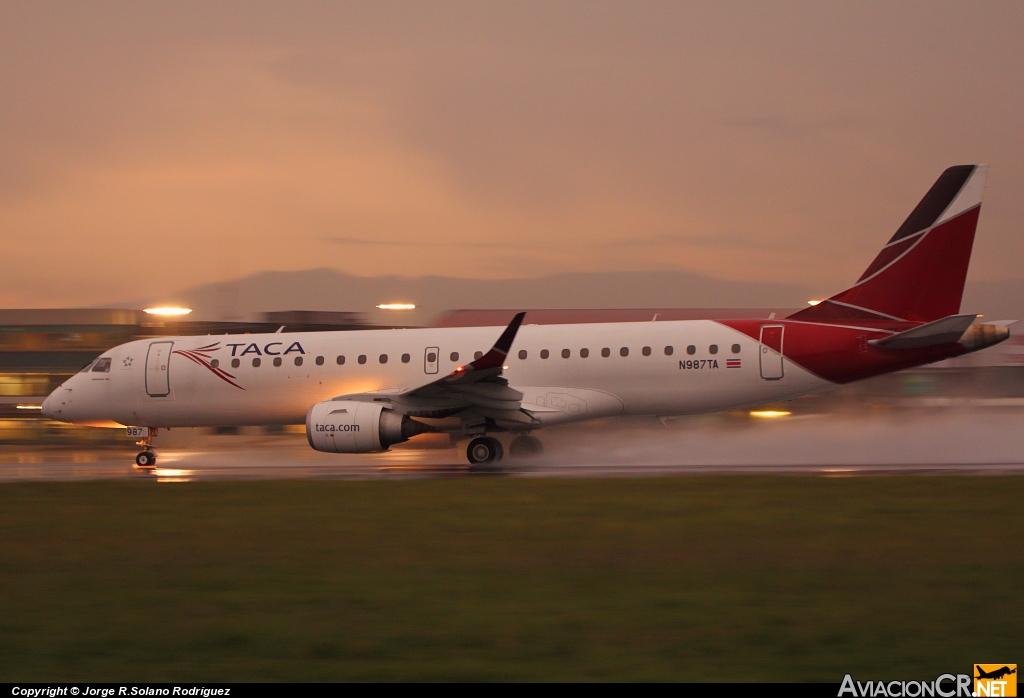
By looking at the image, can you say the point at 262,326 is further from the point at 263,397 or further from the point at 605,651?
the point at 605,651

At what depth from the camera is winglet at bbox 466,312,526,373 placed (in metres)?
18.6

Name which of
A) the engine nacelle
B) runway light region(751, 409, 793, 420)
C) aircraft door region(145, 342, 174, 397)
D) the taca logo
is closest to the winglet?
the engine nacelle

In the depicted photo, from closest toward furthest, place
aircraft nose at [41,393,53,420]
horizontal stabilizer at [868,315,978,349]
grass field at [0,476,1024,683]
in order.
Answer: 1. grass field at [0,476,1024,683]
2. horizontal stabilizer at [868,315,978,349]
3. aircraft nose at [41,393,53,420]

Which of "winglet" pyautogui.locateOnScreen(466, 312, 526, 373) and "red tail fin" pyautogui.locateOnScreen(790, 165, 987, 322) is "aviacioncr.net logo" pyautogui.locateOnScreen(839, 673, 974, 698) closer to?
"winglet" pyautogui.locateOnScreen(466, 312, 526, 373)

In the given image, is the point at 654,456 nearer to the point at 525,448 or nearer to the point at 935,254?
the point at 525,448

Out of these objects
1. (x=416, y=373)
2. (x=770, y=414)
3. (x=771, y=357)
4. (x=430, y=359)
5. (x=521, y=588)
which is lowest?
(x=770, y=414)

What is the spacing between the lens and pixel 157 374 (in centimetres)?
2281

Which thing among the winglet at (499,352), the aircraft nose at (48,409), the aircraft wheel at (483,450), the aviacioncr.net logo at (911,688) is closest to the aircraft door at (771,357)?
the winglet at (499,352)

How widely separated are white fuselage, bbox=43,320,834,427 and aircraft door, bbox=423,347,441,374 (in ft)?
0.07

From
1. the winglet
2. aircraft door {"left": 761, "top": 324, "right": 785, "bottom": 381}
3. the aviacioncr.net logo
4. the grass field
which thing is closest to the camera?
the aviacioncr.net logo

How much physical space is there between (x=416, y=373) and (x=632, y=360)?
4853 mm

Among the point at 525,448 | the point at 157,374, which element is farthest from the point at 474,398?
the point at 157,374

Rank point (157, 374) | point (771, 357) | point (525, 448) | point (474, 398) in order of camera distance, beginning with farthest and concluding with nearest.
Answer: point (157, 374)
point (525, 448)
point (771, 357)
point (474, 398)

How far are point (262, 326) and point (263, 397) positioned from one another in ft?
54.8
